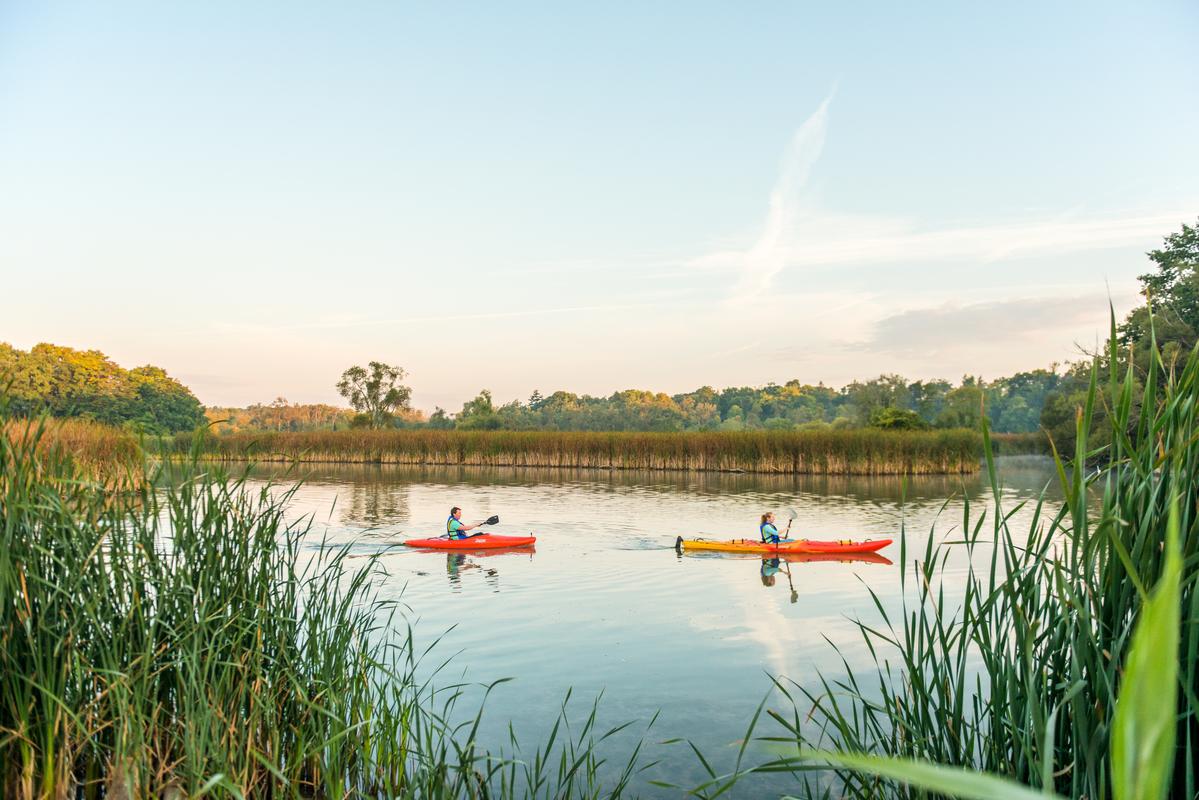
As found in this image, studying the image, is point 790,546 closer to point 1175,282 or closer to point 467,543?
point 467,543

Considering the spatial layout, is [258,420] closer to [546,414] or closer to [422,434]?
[546,414]

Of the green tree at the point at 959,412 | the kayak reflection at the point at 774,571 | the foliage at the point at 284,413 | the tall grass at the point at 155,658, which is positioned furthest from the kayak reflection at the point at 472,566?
the foliage at the point at 284,413

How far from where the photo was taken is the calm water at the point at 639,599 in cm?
739

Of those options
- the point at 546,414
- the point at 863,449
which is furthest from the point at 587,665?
the point at 546,414

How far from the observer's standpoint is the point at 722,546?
15.6 meters

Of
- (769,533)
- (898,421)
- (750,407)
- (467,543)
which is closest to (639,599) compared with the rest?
(769,533)

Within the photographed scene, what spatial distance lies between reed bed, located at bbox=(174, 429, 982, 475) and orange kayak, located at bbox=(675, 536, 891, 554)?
1609 centimetres

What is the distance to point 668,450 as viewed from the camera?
34969mm

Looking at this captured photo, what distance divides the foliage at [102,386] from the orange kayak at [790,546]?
3667 centimetres

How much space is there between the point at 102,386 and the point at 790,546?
51800 mm

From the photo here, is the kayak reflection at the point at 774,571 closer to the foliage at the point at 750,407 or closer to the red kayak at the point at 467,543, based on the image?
the red kayak at the point at 467,543

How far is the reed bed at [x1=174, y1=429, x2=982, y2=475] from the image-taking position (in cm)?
3266

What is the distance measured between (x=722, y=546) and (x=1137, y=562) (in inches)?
513

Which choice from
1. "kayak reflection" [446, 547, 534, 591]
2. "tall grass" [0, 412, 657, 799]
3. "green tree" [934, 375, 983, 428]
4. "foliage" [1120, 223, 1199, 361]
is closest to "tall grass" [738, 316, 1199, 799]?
"tall grass" [0, 412, 657, 799]
